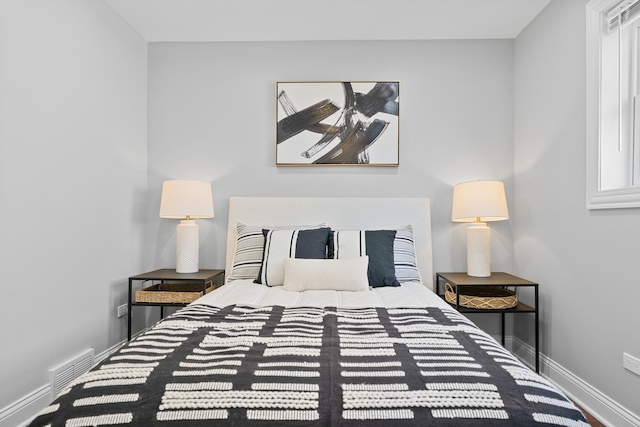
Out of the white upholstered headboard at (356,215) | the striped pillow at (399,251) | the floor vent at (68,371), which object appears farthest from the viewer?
the white upholstered headboard at (356,215)

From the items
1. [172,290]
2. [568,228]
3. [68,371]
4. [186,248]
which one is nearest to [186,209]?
[186,248]

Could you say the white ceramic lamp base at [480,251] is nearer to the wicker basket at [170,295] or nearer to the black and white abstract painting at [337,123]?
the black and white abstract painting at [337,123]

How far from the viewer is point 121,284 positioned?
2979 millimetres

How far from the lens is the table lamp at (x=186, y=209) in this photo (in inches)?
115

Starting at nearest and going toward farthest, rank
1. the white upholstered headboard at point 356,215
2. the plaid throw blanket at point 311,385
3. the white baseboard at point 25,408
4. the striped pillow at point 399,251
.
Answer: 1. the plaid throw blanket at point 311,385
2. the white baseboard at point 25,408
3. the striped pillow at point 399,251
4. the white upholstered headboard at point 356,215

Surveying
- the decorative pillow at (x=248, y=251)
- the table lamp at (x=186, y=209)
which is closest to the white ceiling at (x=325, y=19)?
the table lamp at (x=186, y=209)

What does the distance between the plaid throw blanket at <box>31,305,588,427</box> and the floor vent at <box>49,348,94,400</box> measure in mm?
1246

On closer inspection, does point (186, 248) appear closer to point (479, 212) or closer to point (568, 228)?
point (479, 212)

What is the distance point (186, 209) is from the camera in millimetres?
2906

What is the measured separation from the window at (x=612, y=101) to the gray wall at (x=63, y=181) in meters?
3.15

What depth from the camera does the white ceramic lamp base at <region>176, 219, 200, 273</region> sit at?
2979 millimetres

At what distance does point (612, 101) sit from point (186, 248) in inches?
117

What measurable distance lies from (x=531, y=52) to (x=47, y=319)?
377 centimetres

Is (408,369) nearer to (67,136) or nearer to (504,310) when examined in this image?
(504,310)
